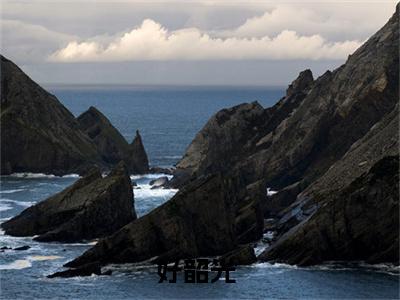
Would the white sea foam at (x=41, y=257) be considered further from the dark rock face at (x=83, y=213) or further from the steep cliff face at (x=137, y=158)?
the steep cliff face at (x=137, y=158)

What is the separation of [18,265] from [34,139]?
273 ft

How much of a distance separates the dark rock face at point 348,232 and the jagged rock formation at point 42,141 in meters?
85.2

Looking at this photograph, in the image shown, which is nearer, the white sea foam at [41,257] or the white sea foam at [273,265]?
the white sea foam at [273,265]

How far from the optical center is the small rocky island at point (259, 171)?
301 feet

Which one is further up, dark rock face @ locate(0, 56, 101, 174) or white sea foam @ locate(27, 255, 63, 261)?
dark rock face @ locate(0, 56, 101, 174)

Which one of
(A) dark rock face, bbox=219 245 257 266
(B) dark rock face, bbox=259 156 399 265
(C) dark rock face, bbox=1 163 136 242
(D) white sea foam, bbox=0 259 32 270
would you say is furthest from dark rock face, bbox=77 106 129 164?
(B) dark rock face, bbox=259 156 399 265

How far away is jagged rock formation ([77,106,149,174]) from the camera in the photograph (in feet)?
576

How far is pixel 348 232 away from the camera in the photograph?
92.0 meters

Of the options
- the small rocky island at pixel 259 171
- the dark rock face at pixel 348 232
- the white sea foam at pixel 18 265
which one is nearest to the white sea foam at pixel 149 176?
the small rocky island at pixel 259 171

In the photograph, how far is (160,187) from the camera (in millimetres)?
151125

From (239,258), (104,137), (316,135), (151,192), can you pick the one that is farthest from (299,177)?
(104,137)

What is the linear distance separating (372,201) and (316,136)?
46553 mm

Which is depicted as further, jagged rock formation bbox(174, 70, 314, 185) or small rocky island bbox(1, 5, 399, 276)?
jagged rock formation bbox(174, 70, 314, 185)

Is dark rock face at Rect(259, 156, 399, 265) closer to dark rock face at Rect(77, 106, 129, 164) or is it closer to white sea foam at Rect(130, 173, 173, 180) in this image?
white sea foam at Rect(130, 173, 173, 180)
